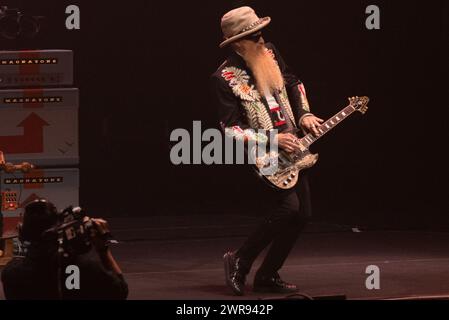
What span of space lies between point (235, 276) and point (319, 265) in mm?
1345

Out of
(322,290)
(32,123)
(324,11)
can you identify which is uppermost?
(324,11)

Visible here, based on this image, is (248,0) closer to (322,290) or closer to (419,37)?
(419,37)

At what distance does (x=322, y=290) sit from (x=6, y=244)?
8.08 ft

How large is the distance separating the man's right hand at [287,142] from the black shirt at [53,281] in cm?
210

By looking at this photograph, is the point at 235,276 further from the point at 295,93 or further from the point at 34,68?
the point at 34,68

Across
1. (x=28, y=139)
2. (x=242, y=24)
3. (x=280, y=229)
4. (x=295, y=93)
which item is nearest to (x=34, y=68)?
(x=28, y=139)

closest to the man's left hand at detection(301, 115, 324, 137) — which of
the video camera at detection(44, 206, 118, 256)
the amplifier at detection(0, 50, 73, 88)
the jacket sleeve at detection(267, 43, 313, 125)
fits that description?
the jacket sleeve at detection(267, 43, 313, 125)

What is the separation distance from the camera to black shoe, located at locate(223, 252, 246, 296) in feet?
27.1

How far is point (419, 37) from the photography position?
12805 millimetres

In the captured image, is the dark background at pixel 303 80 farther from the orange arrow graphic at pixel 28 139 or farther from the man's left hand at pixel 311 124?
the man's left hand at pixel 311 124

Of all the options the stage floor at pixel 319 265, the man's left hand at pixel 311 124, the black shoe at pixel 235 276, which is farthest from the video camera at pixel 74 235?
the man's left hand at pixel 311 124

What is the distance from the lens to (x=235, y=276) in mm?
8320

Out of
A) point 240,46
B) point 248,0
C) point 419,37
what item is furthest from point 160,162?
point 240,46
